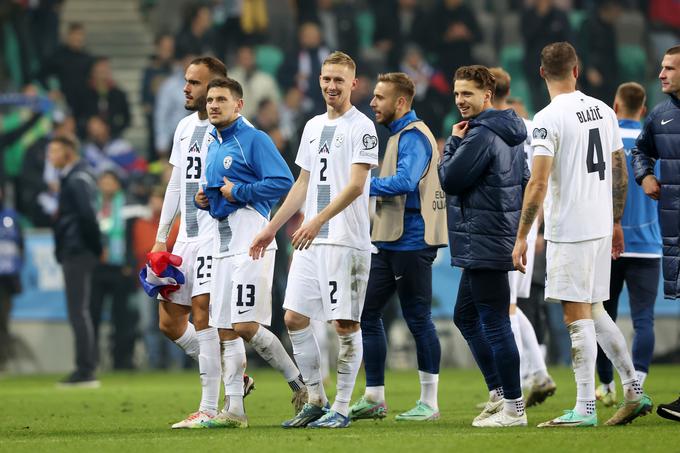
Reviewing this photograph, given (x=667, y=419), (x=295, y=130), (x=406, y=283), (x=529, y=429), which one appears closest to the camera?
(x=529, y=429)

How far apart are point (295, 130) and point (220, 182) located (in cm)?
1096

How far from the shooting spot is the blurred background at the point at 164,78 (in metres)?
17.2

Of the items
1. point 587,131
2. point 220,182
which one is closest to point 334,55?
point 220,182

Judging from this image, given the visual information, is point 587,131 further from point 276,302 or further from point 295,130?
point 295,130

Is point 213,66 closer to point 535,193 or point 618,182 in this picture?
point 535,193

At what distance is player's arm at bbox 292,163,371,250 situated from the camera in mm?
8047

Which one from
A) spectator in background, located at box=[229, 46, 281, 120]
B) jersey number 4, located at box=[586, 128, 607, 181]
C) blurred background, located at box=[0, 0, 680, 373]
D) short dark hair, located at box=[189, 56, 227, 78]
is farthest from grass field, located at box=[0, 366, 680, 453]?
spectator in background, located at box=[229, 46, 281, 120]

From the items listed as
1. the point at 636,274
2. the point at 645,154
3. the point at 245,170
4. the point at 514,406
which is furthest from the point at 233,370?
the point at 636,274

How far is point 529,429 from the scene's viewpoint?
26.6ft

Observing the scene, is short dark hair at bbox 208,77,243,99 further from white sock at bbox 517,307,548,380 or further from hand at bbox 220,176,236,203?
white sock at bbox 517,307,548,380

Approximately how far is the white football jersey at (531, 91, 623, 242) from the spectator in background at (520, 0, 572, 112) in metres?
12.2

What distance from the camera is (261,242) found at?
325 inches

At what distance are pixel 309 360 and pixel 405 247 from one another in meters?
1.32

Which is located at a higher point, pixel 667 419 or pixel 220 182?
pixel 220 182
